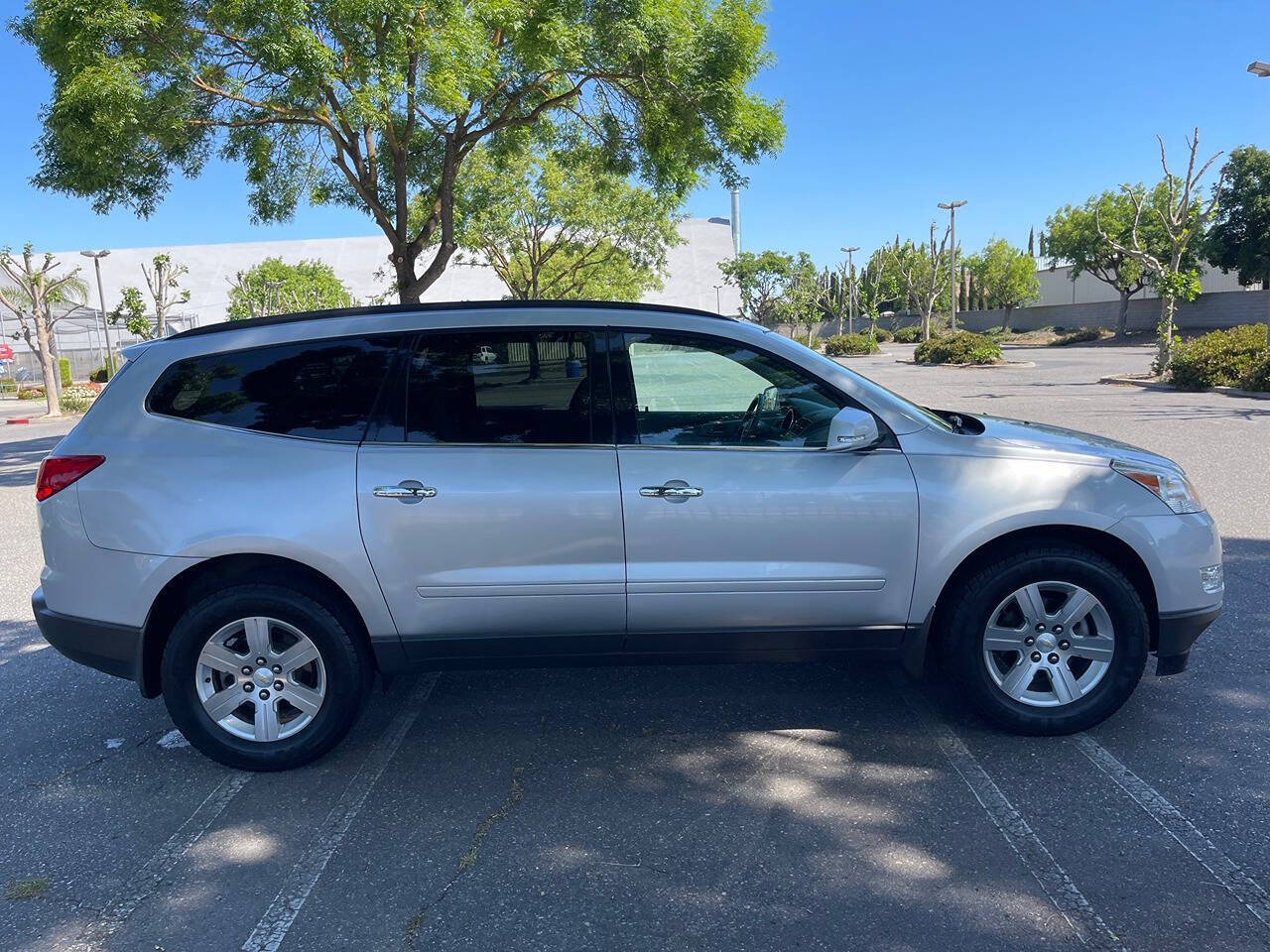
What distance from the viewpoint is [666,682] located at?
4.44 metres

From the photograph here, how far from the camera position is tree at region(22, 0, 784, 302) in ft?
32.3

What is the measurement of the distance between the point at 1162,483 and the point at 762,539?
1.65 meters

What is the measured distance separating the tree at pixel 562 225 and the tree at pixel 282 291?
18.0 m

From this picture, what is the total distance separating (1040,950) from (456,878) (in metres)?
1.73

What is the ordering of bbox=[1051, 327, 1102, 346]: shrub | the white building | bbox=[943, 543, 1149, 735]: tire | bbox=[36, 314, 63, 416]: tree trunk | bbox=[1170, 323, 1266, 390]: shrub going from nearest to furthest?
bbox=[943, 543, 1149, 735]: tire, bbox=[1170, 323, 1266, 390]: shrub, bbox=[36, 314, 63, 416]: tree trunk, bbox=[1051, 327, 1102, 346]: shrub, the white building

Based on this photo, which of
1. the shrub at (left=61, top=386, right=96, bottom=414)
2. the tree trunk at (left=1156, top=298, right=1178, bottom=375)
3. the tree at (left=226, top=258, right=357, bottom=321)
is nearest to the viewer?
the tree trunk at (left=1156, top=298, right=1178, bottom=375)

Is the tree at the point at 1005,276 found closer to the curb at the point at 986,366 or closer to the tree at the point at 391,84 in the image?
the curb at the point at 986,366

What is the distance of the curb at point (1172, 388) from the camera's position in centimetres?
1771

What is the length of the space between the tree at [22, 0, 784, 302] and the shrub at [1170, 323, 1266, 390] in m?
12.6

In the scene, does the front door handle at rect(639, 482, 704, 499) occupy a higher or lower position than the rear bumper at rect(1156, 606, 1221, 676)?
higher

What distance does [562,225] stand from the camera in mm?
32438

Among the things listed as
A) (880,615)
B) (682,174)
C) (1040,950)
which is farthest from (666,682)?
(682,174)

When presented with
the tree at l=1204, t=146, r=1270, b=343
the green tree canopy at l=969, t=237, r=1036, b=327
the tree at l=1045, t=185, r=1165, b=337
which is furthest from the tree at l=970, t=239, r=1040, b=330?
the tree at l=1204, t=146, r=1270, b=343

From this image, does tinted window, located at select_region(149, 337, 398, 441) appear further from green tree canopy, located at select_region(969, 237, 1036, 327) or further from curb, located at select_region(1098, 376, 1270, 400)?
green tree canopy, located at select_region(969, 237, 1036, 327)
